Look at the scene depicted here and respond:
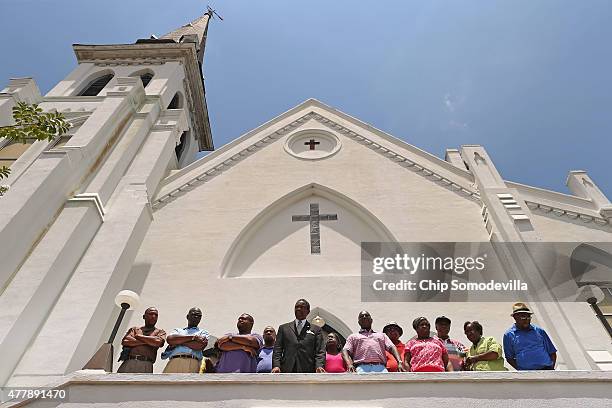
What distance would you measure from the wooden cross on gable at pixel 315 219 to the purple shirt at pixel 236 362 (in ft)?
18.9

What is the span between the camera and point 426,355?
5.62 meters

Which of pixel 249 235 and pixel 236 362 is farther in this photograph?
pixel 249 235

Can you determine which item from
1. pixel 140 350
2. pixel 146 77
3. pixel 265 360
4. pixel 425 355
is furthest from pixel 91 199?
pixel 146 77

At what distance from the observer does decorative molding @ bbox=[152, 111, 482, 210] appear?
12328mm

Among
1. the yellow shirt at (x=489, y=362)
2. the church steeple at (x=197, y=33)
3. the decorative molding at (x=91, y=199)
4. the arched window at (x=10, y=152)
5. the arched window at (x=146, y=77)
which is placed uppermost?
the church steeple at (x=197, y=33)

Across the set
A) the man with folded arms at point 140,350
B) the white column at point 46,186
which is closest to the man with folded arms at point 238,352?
the man with folded arms at point 140,350

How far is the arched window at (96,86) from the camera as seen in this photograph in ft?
66.4

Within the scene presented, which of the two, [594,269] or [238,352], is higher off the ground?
[594,269]

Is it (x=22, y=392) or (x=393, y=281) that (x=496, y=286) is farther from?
(x=22, y=392)

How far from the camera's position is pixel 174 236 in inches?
443

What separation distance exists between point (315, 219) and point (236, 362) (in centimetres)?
681

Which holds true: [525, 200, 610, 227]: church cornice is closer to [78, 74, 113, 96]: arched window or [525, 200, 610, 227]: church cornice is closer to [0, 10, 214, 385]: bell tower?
[0, 10, 214, 385]: bell tower

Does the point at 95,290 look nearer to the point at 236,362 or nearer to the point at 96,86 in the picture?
the point at 236,362

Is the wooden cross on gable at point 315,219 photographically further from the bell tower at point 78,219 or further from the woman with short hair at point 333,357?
the woman with short hair at point 333,357
